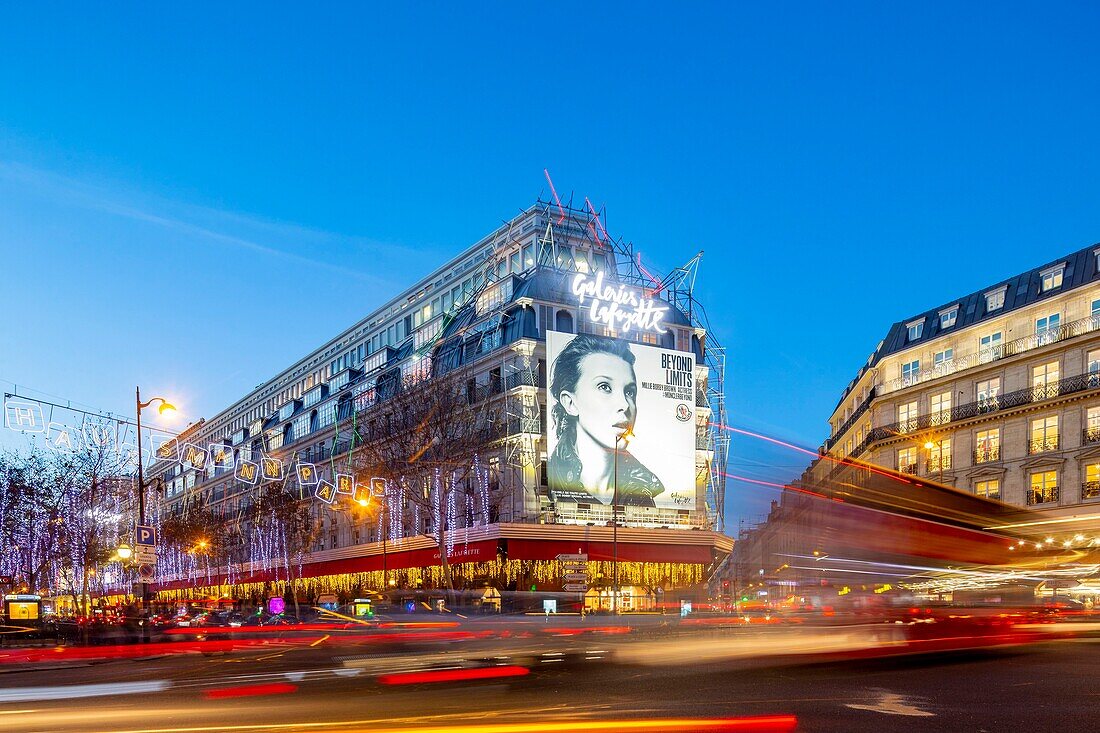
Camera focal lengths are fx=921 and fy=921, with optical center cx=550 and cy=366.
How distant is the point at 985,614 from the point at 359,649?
59.5ft

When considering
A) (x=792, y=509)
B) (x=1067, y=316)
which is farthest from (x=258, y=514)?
(x=1067, y=316)

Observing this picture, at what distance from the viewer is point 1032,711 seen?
13383 millimetres

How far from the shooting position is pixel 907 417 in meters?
65.2

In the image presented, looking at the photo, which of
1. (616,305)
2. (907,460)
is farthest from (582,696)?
(907,460)

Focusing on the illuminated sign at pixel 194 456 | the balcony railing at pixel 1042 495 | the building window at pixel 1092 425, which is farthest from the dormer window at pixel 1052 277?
the illuminated sign at pixel 194 456

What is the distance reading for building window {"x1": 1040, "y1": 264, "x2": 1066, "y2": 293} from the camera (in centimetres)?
5419

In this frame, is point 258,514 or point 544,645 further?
point 258,514

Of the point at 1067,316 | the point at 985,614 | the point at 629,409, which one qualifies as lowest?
the point at 985,614

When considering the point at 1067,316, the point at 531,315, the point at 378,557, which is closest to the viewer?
the point at 1067,316

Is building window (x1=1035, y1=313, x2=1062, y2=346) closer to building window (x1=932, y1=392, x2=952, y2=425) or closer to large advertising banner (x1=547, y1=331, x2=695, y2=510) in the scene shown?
building window (x1=932, y1=392, x2=952, y2=425)

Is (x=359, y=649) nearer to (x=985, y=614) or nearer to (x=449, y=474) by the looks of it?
(x=985, y=614)

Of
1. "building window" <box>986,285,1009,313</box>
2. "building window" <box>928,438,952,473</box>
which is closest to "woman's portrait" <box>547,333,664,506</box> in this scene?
"building window" <box>928,438,952,473</box>

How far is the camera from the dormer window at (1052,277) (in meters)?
54.2

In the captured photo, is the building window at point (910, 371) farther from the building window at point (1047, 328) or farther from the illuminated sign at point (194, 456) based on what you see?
the illuminated sign at point (194, 456)
